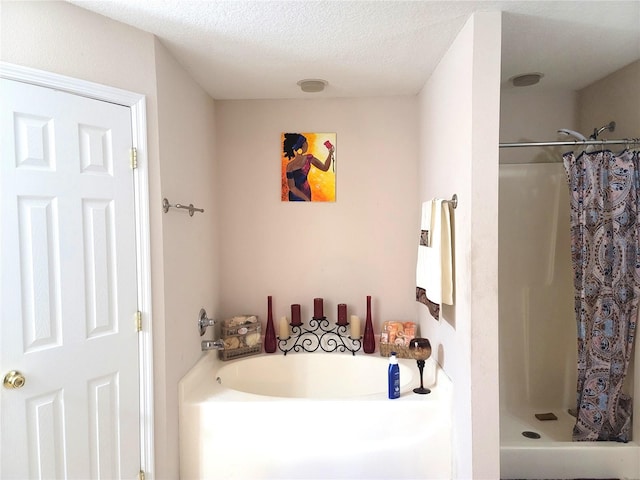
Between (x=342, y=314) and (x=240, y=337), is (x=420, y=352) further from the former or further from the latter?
(x=240, y=337)

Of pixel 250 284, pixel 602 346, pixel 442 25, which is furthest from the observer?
pixel 250 284

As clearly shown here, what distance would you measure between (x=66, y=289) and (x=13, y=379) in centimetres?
34

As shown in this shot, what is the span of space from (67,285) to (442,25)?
188cm

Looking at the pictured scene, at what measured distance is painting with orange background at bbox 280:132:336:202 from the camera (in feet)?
8.91

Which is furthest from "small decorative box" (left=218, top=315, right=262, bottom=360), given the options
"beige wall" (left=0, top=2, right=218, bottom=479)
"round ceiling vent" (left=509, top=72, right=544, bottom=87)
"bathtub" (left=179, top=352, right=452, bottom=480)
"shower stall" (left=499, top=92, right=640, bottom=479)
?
"round ceiling vent" (left=509, top=72, right=544, bottom=87)

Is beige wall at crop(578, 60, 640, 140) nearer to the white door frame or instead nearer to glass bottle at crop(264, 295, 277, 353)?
glass bottle at crop(264, 295, 277, 353)

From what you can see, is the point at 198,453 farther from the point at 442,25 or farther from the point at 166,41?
the point at 442,25

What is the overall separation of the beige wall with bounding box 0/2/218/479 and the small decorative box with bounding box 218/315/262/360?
255 mm

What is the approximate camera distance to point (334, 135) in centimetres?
271

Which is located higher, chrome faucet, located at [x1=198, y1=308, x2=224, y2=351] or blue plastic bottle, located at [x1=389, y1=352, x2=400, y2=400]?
chrome faucet, located at [x1=198, y1=308, x2=224, y2=351]

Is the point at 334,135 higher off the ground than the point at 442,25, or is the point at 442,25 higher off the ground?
the point at 442,25

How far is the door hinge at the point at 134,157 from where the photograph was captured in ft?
5.65

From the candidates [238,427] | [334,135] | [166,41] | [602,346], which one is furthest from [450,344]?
[166,41]

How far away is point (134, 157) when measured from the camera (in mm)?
1729
